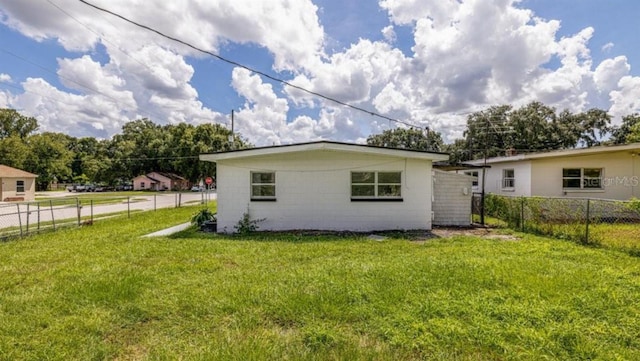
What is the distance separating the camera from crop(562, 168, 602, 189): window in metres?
13.7

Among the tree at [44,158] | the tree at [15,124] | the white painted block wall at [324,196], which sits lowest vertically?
the white painted block wall at [324,196]

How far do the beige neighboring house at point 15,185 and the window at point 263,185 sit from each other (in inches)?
1313

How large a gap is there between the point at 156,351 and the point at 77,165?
275ft

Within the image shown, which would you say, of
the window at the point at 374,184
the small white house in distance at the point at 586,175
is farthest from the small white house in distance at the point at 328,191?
the small white house in distance at the point at 586,175

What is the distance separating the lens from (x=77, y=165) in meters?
70.4

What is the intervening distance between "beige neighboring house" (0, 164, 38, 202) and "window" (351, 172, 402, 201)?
36.0 m

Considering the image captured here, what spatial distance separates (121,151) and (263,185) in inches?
2310

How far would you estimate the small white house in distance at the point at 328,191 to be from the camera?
10164 mm

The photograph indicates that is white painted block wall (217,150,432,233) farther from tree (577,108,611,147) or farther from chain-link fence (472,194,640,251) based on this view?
tree (577,108,611,147)

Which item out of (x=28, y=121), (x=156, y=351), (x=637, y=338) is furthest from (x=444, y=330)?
(x=28, y=121)

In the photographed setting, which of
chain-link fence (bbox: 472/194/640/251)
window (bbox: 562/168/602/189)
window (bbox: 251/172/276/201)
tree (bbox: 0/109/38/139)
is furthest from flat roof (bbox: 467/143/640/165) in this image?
tree (bbox: 0/109/38/139)

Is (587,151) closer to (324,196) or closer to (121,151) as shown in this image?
(324,196)

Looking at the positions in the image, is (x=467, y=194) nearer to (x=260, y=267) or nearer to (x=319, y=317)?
(x=260, y=267)

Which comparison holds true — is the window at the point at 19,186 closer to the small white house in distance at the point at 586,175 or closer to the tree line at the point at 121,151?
the tree line at the point at 121,151
